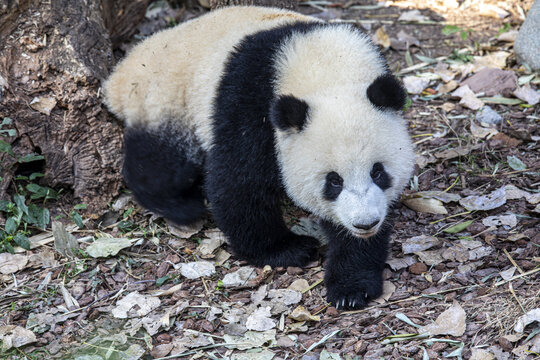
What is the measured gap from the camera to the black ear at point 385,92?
3879 millimetres

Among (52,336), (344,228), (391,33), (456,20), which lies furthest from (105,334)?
(456,20)

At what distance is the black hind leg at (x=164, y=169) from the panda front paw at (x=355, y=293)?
4.65 ft

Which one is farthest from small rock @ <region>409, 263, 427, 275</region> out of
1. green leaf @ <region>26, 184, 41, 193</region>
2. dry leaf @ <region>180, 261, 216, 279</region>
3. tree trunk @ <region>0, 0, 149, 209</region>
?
green leaf @ <region>26, 184, 41, 193</region>

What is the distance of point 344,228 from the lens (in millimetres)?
4273

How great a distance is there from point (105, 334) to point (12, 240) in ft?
4.51

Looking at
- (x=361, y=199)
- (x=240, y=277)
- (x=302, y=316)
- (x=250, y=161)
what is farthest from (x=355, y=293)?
(x=250, y=161)

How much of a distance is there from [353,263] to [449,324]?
81 centimetres

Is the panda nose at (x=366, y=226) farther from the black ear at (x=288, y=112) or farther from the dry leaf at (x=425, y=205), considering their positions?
the dry leaf at (x=425, y=205)

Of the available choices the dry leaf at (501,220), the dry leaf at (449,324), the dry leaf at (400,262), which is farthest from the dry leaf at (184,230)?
the dry leaf at (501,220)

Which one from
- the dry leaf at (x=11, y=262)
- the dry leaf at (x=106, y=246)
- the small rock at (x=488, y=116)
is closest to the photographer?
the dry leaf at (x=11, y=262)

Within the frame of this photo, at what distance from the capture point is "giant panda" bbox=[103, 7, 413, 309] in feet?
12.8

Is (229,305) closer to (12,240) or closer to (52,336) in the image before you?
(52,336)

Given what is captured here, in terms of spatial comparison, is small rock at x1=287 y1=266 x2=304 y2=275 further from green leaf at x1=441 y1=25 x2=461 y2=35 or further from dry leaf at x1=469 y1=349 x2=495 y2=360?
green leaf at x1=441 y1=25 x2=461 y2=35

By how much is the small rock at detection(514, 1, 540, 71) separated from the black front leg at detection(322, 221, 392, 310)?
9.82 ft
